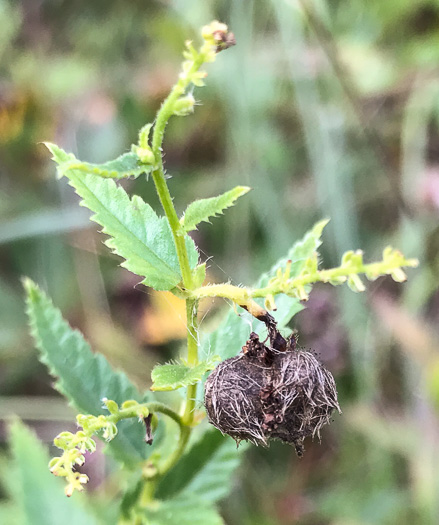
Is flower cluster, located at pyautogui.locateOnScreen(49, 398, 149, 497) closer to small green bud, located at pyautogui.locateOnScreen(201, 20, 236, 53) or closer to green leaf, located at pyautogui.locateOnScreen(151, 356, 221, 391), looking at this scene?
green leaf, located at pyautogui.locateOnScreen(151, 356, 221, 391)

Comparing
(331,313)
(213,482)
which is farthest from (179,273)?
(331,313)

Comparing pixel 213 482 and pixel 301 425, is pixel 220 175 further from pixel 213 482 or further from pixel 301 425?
pixel 301 425

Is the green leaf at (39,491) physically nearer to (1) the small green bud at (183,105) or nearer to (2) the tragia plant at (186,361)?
(2) the tragia plant at (186,361)

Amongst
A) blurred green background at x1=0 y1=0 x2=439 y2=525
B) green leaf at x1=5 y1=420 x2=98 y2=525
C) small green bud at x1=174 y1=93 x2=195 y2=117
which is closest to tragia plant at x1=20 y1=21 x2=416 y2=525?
small green bud at x1=174 y1=93 x2=195 y2=117

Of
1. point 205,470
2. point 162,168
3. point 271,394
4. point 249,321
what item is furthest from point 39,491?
point 162,168

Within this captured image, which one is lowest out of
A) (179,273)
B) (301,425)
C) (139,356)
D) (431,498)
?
(431,498)

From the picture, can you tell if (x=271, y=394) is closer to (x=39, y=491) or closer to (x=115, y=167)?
(x=115, y=167)
